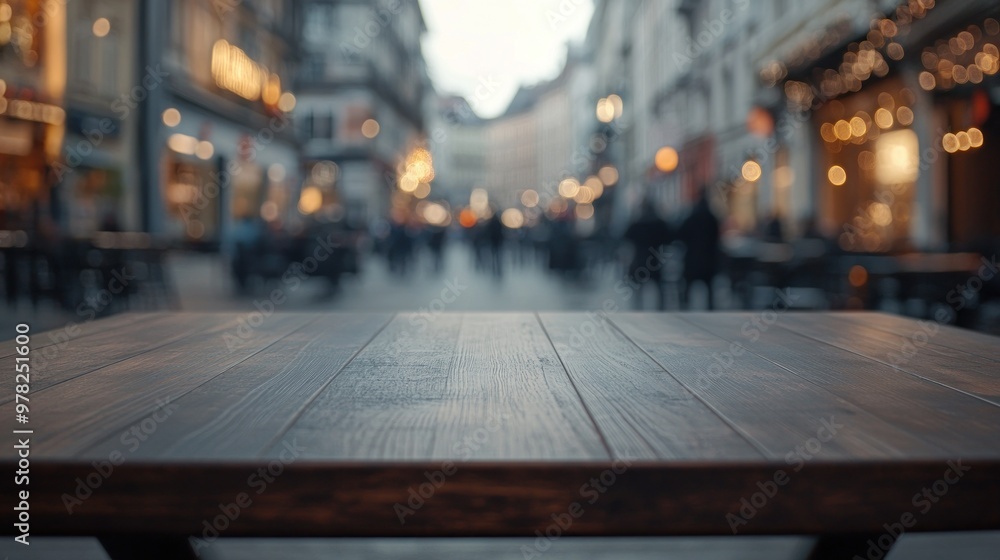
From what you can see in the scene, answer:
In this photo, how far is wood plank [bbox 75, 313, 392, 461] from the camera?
1.25 m

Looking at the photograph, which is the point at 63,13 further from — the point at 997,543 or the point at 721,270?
the point at 997,543

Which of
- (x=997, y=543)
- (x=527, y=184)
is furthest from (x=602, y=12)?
(x=997, y=543)

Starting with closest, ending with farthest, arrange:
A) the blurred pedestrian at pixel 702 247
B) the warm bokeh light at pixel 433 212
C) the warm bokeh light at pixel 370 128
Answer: the blurred pedestrian at pixel 702 247
the warm bokeh light at pixel 370 128
the warm bokeh light at pixel 433 212

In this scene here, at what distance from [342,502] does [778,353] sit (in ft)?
4.52

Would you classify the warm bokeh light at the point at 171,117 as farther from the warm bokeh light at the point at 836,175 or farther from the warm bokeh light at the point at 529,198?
the warm bokeh light at the point at 529,198

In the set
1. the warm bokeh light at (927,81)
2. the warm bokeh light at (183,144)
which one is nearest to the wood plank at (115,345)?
the warm bokeh light at (927,81)

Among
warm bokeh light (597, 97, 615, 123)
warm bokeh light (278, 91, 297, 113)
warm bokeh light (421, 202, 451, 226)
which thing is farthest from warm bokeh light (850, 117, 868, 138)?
warm bokeh light (421, 202, 451, 226)

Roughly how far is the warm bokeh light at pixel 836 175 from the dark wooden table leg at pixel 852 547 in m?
16.9

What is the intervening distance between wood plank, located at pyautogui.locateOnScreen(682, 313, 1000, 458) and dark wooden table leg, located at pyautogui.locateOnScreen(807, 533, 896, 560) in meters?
0.29

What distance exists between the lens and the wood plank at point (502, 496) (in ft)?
3.90

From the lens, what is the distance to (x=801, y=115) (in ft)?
62.8

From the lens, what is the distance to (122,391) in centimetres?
169

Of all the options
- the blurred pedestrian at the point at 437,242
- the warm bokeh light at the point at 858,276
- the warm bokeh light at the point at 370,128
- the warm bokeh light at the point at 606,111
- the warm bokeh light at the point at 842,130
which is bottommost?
the warm bokeh light at the point at 858,276

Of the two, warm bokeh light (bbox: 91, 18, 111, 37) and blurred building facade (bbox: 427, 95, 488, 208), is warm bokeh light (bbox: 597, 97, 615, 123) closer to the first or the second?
warm bokeh light (bbox: 91, 18, 111, 37)
